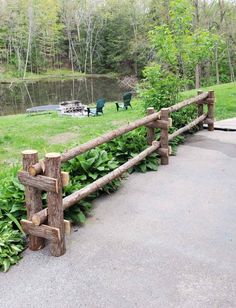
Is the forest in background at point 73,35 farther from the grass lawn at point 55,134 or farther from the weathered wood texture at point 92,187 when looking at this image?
the weathered wood texture at point 92,187

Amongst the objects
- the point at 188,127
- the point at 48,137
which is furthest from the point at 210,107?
the point at 48,137

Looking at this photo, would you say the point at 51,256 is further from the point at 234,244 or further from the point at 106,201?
the point at 234,244

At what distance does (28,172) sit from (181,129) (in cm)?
373

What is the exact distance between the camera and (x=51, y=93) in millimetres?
31375

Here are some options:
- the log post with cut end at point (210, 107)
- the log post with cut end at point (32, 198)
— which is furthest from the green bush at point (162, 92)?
the log post with cut end at point (32, 198)

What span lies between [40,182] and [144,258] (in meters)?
1.08

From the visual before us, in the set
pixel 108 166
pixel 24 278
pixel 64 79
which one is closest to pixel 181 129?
pixel 108 166

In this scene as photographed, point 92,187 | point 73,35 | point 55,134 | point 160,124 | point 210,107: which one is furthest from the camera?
point 73,35

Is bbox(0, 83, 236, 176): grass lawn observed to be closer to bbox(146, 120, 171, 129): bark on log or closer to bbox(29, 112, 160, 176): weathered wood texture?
bbox(146, 120, 171, 129): bark on log

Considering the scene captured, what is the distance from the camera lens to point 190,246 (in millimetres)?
3246

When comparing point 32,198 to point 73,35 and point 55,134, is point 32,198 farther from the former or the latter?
point 73,35

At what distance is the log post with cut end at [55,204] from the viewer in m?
3.03

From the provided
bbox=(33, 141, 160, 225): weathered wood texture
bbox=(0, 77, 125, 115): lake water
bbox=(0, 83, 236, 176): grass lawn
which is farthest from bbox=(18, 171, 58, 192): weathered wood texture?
bbox=(0, 77, 125, 115): lake water

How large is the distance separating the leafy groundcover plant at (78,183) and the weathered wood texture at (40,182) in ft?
1.49
